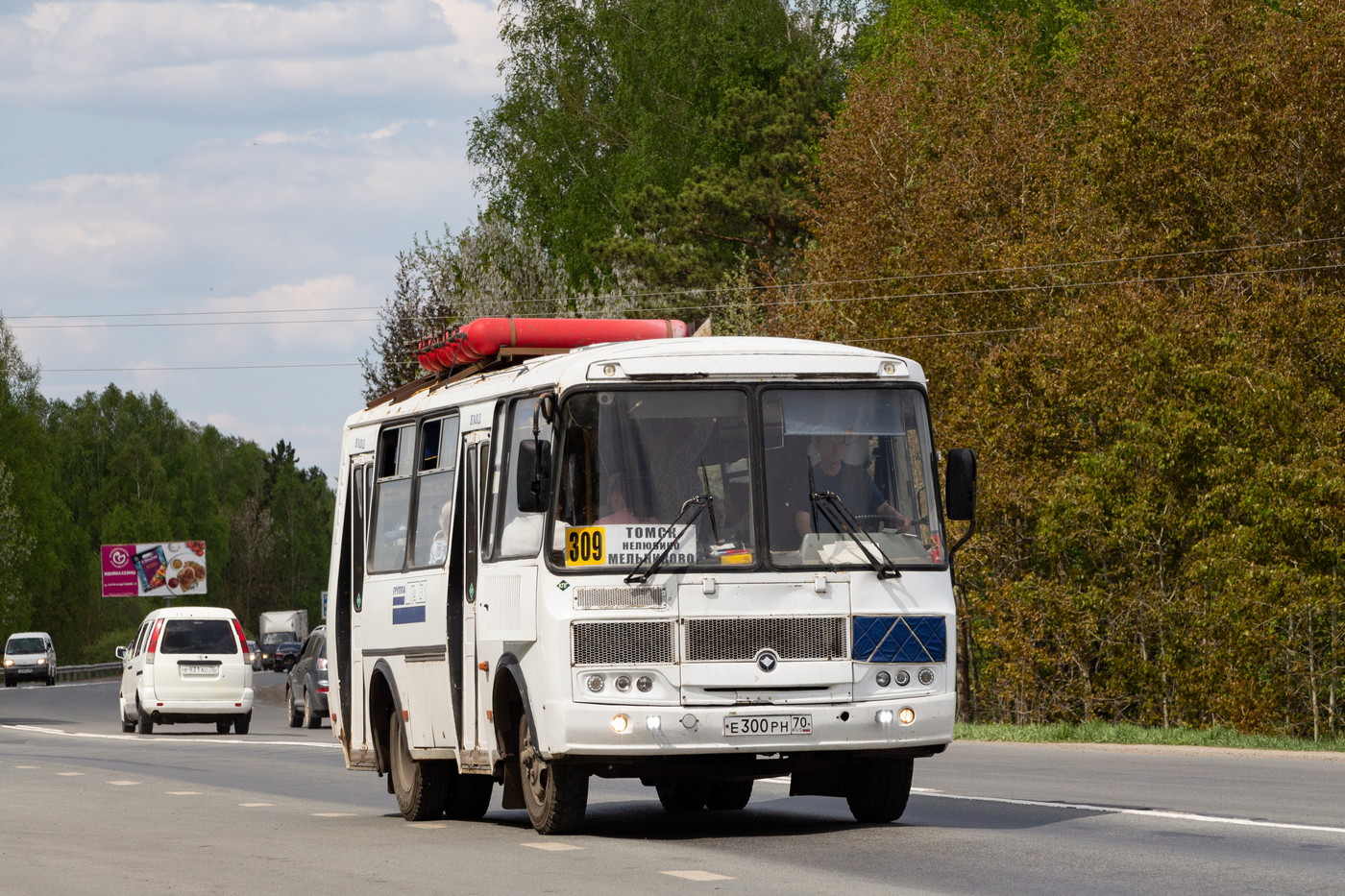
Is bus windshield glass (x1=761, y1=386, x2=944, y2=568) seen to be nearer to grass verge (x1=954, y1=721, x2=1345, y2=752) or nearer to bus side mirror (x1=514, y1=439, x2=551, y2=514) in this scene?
bus side mirror (x1=514, y1=439, x2=551, y2=514)

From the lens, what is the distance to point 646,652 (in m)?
12.6

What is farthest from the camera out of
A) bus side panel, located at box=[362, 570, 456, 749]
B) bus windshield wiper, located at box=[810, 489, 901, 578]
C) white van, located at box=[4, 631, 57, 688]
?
white van, located at box=[4, 631, 57, 688]

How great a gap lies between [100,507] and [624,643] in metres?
130

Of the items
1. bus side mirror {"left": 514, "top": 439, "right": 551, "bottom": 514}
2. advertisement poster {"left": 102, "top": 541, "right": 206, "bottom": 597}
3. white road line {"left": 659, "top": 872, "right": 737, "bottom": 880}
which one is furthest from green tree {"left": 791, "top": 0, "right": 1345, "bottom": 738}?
advertisement poster {"left": 102, "top": 541, "right": 206, "bottom": 597}

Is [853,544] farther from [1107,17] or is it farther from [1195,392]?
[1107,17]

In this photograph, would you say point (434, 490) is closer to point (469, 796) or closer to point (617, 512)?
point (469, 796)

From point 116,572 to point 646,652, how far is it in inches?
4481

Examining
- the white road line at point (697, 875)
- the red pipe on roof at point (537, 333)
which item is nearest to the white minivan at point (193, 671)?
the red pipe on roof at point (537, 333)

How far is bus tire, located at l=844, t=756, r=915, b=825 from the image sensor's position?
1362 cm

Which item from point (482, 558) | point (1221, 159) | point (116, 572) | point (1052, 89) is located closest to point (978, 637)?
point (1221, 159)

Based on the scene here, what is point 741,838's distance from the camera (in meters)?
13.2

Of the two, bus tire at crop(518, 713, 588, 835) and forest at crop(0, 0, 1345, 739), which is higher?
forest at crop(0, 0, 1345, 739)

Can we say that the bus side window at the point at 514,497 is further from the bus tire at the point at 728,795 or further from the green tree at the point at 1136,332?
the green tree at the point at 1136,332

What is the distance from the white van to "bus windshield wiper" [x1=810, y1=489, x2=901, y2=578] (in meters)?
76.7
